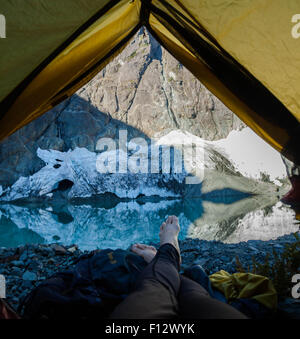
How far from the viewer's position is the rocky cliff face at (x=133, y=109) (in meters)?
17.5

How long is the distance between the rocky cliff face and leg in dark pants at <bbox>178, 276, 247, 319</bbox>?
17.7 metres

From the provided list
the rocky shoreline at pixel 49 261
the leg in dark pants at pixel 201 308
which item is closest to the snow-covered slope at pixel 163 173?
the rocky shoreline at pixel 49 261

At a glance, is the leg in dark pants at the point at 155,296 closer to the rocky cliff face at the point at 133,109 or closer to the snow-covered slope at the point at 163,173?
the snow-covered slope at the point at 163,173

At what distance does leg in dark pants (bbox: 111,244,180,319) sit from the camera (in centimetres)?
75

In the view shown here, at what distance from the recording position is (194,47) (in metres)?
1.91

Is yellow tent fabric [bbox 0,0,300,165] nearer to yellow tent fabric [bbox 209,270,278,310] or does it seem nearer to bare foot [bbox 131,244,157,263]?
yellow tent fabric [bbox 209,270,278,310]

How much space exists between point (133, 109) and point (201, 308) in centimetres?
2044

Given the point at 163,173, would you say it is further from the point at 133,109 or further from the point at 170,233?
the point at 170,233

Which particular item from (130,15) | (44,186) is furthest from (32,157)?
(130,15)

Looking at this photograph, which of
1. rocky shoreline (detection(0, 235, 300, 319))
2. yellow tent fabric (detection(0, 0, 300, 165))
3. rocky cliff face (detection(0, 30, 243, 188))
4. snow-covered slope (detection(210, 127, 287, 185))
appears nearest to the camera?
yellow tent fabric (detection(0, 0, 300, 165))

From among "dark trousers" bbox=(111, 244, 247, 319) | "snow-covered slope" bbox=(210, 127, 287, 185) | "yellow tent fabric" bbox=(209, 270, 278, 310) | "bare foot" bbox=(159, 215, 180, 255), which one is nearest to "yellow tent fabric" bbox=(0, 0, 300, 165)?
"yellow tent fabric" bbox=(209, 270, 278, 310)
